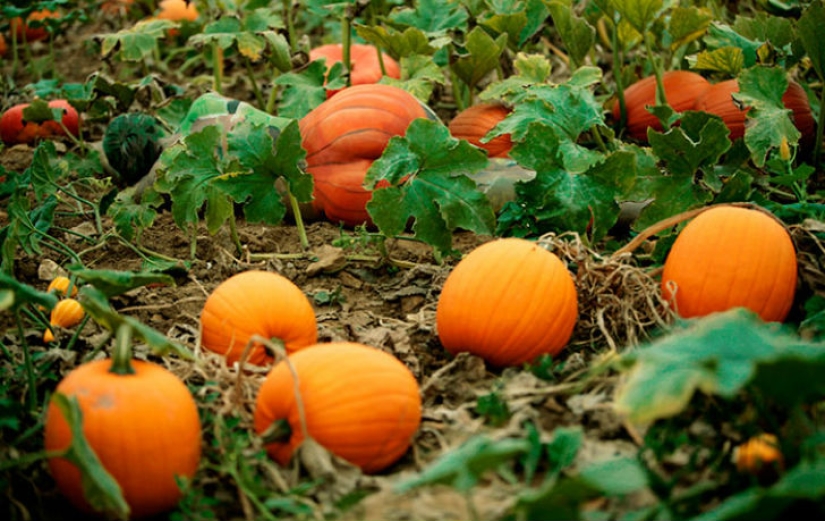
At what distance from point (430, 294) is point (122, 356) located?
4.18 feet

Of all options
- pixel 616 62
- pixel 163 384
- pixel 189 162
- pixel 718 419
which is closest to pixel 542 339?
pixel 718 419

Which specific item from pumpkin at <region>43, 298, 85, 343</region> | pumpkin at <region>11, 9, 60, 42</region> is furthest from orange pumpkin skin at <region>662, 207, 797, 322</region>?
pumpkin at <region>11, 9, 60, 42</region>

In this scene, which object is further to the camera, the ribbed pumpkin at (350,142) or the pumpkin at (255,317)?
the ribbed pumpkin at (350,142)

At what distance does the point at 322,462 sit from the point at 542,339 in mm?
769

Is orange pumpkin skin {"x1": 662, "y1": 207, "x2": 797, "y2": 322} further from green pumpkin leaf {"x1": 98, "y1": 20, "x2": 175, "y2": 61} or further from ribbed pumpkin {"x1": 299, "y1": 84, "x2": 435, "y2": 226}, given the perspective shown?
green pumpkin leaf {"x1": 98, "y1": 20, "x2": 175, "y2": 61}

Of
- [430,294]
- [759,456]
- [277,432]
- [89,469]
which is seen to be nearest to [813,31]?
[430,294]

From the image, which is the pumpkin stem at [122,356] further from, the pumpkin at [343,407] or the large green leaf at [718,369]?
the large green leaf at [718,369]

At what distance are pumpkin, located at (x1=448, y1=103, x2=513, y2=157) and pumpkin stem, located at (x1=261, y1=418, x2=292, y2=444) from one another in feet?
6.67

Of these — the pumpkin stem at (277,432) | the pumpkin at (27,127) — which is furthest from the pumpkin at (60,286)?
the pumpkin at (27,127)

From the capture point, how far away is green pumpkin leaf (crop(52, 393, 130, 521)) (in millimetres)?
1752

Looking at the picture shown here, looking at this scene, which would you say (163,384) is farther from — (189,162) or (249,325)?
(189,162)

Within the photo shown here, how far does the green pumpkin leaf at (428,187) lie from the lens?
3.02m

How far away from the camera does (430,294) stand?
10.1ft

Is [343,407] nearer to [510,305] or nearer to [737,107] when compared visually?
[510,305]
